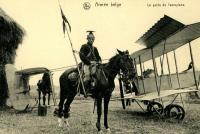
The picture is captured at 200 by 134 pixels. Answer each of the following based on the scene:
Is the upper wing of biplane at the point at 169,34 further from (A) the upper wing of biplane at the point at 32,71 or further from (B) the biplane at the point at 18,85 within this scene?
(B) the biplane at the point at 18,85

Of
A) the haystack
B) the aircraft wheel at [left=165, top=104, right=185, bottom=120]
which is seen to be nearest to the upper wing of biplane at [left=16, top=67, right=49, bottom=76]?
the haystack

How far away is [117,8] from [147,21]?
1.27m

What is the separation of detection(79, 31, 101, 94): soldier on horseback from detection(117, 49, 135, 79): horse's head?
2.52 ft

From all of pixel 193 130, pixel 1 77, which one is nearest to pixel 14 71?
pixel 1 77

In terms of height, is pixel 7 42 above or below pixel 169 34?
above

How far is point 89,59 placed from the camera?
30.1 feet

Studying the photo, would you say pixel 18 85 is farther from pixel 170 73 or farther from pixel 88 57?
pixel 170 73

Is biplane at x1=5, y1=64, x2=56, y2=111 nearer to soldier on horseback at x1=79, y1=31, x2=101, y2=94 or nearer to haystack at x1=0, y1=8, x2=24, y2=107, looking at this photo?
haystack at x1=0, y1=8, x2=24, y2=107

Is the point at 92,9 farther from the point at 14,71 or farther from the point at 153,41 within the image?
the point at 14,71

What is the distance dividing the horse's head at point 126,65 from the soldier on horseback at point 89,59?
767 mm

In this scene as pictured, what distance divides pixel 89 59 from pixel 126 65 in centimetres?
133

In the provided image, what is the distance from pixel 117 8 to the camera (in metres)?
11.2

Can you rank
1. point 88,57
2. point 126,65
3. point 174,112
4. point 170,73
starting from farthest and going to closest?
1. point 170,73
2. point 174,112
3. point 88,57
4. point 126,65

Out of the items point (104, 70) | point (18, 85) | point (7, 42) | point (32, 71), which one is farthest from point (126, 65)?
point (7, 42)
